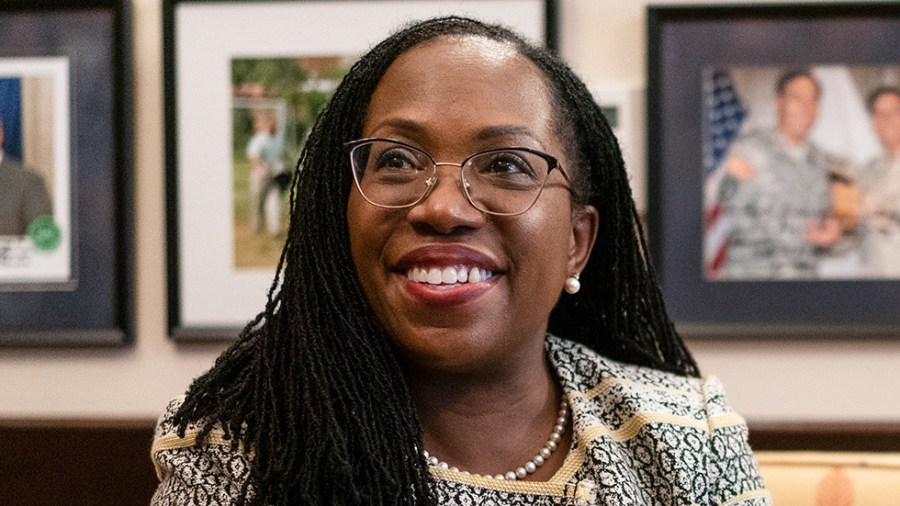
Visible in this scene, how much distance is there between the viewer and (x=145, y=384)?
67.3 inches

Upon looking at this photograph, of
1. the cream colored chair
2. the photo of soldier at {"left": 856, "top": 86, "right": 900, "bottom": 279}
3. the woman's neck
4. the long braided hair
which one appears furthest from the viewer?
the photo of soldier at {"left": 856, "top": 86, "right": 900, "bottom": 279}

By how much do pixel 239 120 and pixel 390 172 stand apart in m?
0.78

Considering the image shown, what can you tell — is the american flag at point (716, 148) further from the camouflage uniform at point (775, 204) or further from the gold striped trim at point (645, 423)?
the gold striped trim at point (645, 423)

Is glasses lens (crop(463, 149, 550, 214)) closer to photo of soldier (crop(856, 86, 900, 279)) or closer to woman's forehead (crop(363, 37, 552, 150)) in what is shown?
woman's forehead (crop(363, 37, 552, 150))

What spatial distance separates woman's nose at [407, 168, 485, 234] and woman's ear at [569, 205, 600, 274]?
0.22 m

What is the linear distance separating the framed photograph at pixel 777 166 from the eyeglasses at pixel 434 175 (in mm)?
700

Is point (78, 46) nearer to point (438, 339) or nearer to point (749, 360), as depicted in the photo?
point (438, 339)

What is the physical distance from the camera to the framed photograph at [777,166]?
1621mm

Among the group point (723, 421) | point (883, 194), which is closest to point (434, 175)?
point (723, 421)

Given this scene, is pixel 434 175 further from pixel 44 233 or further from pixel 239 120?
pixel 44 233

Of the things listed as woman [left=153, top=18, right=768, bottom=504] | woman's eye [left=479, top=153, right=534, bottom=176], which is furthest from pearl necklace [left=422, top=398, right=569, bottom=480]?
woman's eye [left=479, top=153, right=534, bottom=176]

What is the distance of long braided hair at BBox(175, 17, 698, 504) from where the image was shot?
0.94 metres

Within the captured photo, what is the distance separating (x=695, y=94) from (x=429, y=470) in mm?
964

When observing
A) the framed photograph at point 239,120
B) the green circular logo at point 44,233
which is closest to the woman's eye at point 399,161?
the framed photograph at point 239,120
